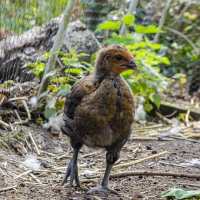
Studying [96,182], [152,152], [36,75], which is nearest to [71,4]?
[36,75]

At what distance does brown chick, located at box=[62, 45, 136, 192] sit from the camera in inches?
144

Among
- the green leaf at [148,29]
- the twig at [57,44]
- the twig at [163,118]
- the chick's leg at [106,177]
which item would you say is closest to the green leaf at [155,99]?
the twig at [163,118]

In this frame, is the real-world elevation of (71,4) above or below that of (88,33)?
above

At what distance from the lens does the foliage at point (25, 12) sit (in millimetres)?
5492

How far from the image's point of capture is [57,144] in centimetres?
547

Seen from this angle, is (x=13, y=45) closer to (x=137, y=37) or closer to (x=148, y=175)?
(x=137, y=37)

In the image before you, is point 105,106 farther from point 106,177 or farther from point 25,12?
→ point 25,12

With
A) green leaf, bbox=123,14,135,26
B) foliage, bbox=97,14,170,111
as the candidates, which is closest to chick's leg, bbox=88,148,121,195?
foliage, bbox=97,14,170,111

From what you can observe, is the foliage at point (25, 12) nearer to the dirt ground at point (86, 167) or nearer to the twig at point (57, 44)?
the twig at point (57, 44)

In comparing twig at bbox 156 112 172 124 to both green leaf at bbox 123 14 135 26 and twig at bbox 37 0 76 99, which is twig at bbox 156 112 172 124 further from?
Result: twig at bbox 37 0 76 99

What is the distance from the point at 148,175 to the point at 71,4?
1.97 m

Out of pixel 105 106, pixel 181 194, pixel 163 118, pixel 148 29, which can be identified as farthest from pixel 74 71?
pixel 163 118

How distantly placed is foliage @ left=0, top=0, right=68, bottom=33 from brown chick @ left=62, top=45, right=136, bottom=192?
6.13 ft

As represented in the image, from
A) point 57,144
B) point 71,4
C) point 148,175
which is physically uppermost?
point 71,4
